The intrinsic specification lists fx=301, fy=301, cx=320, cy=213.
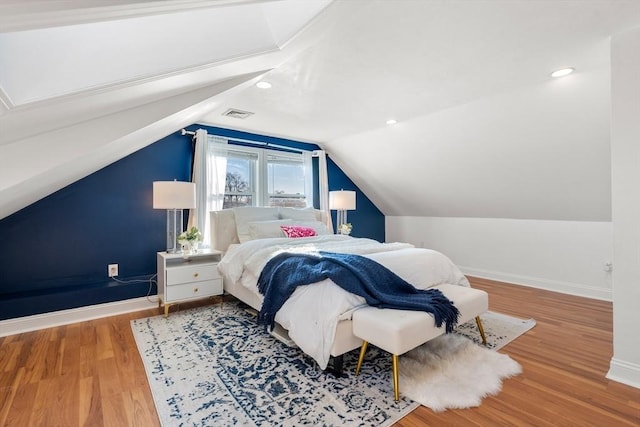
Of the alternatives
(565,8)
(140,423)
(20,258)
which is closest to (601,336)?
(565,8)

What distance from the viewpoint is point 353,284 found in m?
1.98

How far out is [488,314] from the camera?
122 inches

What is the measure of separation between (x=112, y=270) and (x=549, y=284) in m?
5.39

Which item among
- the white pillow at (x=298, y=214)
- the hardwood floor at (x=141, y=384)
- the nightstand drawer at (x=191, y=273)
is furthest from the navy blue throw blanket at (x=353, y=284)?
the white pillow at (x=298, y=214)

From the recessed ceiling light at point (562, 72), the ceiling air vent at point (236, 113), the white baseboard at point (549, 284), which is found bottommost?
the white baseboard at point (549, 284)

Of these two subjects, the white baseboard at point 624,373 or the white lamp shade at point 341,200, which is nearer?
the white baseboard at point 624,373

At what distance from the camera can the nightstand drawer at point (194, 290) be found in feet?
9.74

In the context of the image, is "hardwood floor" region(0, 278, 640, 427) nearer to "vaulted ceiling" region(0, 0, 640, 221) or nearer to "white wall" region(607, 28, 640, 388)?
"white wall" region(607, 28, 640, 388)

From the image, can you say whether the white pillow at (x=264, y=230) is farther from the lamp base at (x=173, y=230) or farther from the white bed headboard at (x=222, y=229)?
the lamp base at (x=173, y=230)

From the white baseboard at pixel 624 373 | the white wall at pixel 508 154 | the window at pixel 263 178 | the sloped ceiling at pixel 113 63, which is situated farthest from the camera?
the window at pixel 263 178

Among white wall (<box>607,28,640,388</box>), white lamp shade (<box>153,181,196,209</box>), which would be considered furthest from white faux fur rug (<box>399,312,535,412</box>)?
white lamp shade (<box>153,181,196,209</box>)

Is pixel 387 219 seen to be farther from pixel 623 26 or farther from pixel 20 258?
pixel 20 258

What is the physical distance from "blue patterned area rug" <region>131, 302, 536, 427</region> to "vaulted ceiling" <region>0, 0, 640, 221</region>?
4.92ft

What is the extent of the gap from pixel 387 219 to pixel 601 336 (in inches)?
157
